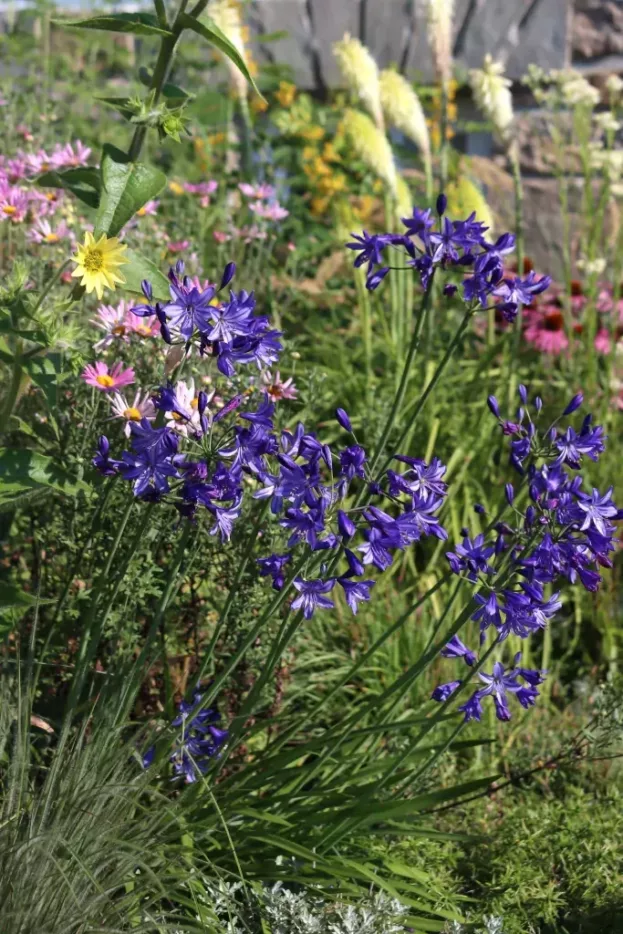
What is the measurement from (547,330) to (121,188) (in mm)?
2855

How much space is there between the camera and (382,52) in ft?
21.0

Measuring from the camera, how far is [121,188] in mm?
2242

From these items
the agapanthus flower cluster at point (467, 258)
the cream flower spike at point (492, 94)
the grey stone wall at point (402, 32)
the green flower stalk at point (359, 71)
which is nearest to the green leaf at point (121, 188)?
the agapanthus flower cluster at point (467, 258)

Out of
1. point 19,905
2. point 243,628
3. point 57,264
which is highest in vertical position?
point 57,264

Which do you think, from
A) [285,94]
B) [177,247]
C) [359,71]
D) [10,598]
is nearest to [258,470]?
[10,598]

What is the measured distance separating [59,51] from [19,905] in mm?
6524

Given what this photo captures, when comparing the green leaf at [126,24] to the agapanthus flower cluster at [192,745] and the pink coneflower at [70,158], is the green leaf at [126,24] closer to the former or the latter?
the pink coneflower at [70,158]

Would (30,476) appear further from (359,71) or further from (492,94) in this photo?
(492,94)

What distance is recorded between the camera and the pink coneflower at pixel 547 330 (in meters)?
4.68

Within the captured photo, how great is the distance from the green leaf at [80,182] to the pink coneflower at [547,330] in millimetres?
2737

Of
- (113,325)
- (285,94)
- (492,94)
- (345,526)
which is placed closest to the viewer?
(345,526)

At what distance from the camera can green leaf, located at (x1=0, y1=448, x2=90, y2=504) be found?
2.20m

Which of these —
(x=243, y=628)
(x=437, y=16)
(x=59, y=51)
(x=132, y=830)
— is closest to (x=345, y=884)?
(x=132, y=830)

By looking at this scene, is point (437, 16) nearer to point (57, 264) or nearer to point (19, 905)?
point (57, 264)
